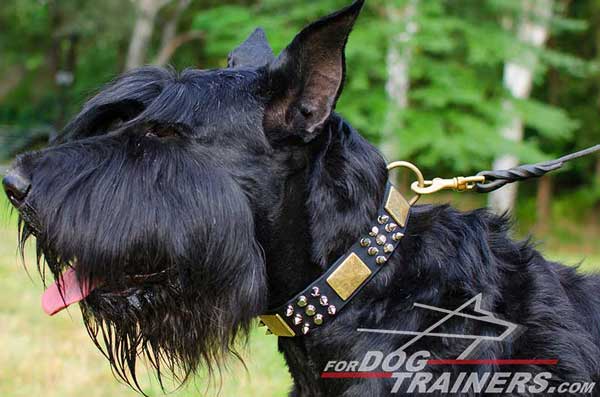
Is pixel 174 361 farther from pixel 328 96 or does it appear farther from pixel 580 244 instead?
pixel 580 244

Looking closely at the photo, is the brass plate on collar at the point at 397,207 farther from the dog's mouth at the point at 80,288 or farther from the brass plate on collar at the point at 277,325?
the dog's mouth at the point at 80,288

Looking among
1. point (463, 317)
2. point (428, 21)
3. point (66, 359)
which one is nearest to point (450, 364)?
point (463, 317)

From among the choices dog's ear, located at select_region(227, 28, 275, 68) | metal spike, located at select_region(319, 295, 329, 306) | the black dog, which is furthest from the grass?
dog's ear, located at select_region(227, 28, 275, 68)

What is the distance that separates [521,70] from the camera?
1650cm

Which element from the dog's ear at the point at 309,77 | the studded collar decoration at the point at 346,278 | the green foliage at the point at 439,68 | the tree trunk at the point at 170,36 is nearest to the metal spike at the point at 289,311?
the studded collar decoration at the point at 346,278

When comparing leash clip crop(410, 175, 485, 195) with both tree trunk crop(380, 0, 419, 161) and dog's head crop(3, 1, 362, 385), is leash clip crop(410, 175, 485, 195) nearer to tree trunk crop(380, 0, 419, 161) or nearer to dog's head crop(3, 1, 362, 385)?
dog's head crop(3, 1, 362, 385)

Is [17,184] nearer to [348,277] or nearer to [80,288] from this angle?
[80,288]

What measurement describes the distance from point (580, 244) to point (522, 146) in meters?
8.04

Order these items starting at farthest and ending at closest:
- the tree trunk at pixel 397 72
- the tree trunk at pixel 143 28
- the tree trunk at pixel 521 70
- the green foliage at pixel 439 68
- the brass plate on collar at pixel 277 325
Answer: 1. the tree trunk at pixel 143 28
2. the tree trunk at pixel 521 70
3. the green foliage at pixel 439 68
4. the tree trunk at pixel 397 72
5. the brass plate on collar at pixel 277 325

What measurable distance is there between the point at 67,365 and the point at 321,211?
3031mm

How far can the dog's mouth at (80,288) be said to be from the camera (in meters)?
2.55

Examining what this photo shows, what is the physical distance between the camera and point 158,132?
2.56m

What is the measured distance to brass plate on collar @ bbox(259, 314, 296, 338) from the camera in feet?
8.61

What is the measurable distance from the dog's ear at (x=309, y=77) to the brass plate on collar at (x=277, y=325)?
0.67m
